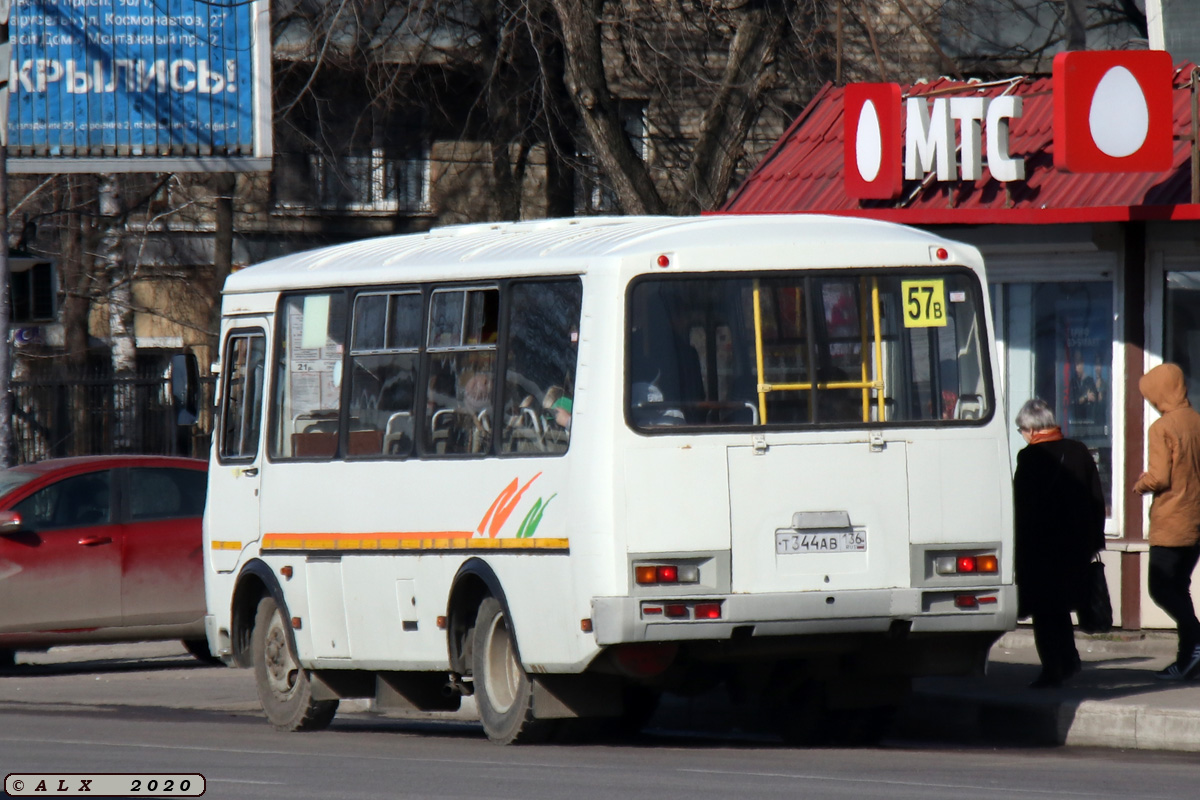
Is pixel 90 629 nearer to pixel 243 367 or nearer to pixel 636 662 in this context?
pixel 243 367

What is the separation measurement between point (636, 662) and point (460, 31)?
16.8 meters

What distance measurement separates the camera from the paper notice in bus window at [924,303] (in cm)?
980

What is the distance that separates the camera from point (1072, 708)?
10.2 m

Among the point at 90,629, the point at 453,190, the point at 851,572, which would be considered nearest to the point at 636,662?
the point at 851,572

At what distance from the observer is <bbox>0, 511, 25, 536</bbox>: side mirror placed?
48.8ft

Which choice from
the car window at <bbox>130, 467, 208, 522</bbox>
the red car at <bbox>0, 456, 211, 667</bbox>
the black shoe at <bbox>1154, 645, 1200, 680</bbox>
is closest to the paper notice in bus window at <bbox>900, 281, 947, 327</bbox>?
the black shoe at <bbox>1154, 645, 1200, 680</bbox>

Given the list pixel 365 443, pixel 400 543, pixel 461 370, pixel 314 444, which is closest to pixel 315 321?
pixel 314 444

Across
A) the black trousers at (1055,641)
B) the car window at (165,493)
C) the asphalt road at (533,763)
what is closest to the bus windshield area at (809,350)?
the asphalt road at (533,763)

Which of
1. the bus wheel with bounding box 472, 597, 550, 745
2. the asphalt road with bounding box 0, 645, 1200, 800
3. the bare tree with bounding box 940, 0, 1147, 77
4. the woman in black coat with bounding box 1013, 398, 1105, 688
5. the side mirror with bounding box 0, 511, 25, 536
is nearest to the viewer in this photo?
the asphalt road with bounding box 0, 645, 1200, 800

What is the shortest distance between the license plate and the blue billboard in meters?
13.3

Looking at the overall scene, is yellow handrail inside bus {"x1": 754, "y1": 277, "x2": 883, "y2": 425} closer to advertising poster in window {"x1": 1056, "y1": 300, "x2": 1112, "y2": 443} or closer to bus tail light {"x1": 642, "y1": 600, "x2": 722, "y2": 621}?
bus tail light {"x1": 642, "y1": 600, "x2": 722, "y2": 621}

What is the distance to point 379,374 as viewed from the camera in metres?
10.9

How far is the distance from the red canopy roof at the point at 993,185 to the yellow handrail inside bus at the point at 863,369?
3482 millimetres

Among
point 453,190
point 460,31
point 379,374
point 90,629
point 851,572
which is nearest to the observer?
point 851,572
